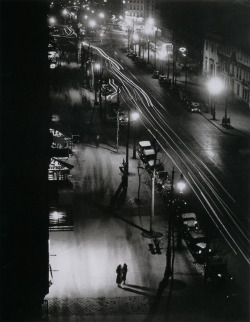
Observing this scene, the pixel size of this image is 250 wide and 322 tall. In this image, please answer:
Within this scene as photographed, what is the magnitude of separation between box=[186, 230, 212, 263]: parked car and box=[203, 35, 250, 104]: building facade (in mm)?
44227

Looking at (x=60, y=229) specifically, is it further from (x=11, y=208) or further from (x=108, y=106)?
(x=108, y=106)

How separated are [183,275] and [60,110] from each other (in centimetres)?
4475

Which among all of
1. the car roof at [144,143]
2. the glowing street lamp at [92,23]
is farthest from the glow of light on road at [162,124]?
the glowing street lamp at [92,23]

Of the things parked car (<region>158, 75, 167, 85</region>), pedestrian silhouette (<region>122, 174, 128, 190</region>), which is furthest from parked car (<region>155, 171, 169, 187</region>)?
parked car (<region>158, 75, 167, 85</region>)

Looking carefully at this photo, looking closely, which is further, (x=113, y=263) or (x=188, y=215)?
(x=188, y=215)

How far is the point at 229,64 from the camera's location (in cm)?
8638

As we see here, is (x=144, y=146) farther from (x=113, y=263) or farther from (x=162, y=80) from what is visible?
(x=162, y=80)

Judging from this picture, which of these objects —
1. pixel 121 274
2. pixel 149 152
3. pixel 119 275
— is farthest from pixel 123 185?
pixel 119 275

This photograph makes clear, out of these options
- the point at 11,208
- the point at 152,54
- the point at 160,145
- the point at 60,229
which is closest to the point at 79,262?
the point at 60,229

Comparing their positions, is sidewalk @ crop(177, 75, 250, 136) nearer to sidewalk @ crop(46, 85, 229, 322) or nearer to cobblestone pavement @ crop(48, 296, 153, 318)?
sidewalk @ crop(46, 85, 229, 322)

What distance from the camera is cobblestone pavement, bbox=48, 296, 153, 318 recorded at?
98.0ft

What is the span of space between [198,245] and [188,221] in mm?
3626

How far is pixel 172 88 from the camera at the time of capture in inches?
3369

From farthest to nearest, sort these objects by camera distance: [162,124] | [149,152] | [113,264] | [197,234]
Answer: [162,124] < [149,152] < [197,234] < [113,264]
